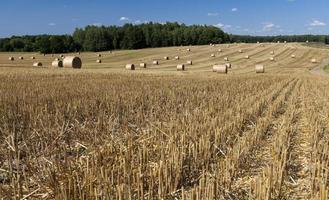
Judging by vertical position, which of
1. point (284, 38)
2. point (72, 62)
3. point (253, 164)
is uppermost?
point (253, 164)

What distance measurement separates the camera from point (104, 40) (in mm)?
100000

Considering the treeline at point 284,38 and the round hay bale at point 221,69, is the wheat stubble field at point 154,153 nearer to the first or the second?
the round hay bale at point 221,69

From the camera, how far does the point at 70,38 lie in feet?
322

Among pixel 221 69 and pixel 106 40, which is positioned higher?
pixel 106 40

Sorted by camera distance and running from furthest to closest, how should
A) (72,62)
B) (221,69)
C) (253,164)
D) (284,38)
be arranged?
(284,38), (72,62), (221,69), (253,164)

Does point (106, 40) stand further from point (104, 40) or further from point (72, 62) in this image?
point (72, 62)

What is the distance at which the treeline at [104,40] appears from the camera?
9200 cm

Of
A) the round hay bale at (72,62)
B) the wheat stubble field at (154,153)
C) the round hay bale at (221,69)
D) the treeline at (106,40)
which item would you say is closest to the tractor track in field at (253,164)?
the wheat stubble field at (154,153)

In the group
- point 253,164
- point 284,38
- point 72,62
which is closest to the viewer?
point 253,164

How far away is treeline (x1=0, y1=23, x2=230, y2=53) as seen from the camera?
92000 millimetres

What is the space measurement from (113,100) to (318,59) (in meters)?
53.9

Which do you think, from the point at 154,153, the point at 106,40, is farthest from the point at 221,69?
the point at 106,40

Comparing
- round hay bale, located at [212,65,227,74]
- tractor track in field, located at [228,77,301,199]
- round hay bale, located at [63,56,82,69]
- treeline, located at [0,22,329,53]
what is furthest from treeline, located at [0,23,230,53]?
tractor track in field, located at [228,77,301,199]

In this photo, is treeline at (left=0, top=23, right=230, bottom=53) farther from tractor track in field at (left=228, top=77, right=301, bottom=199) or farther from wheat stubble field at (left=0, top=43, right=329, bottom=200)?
tractor track in field at (left=228, top=77, right=301, bottom=199)
